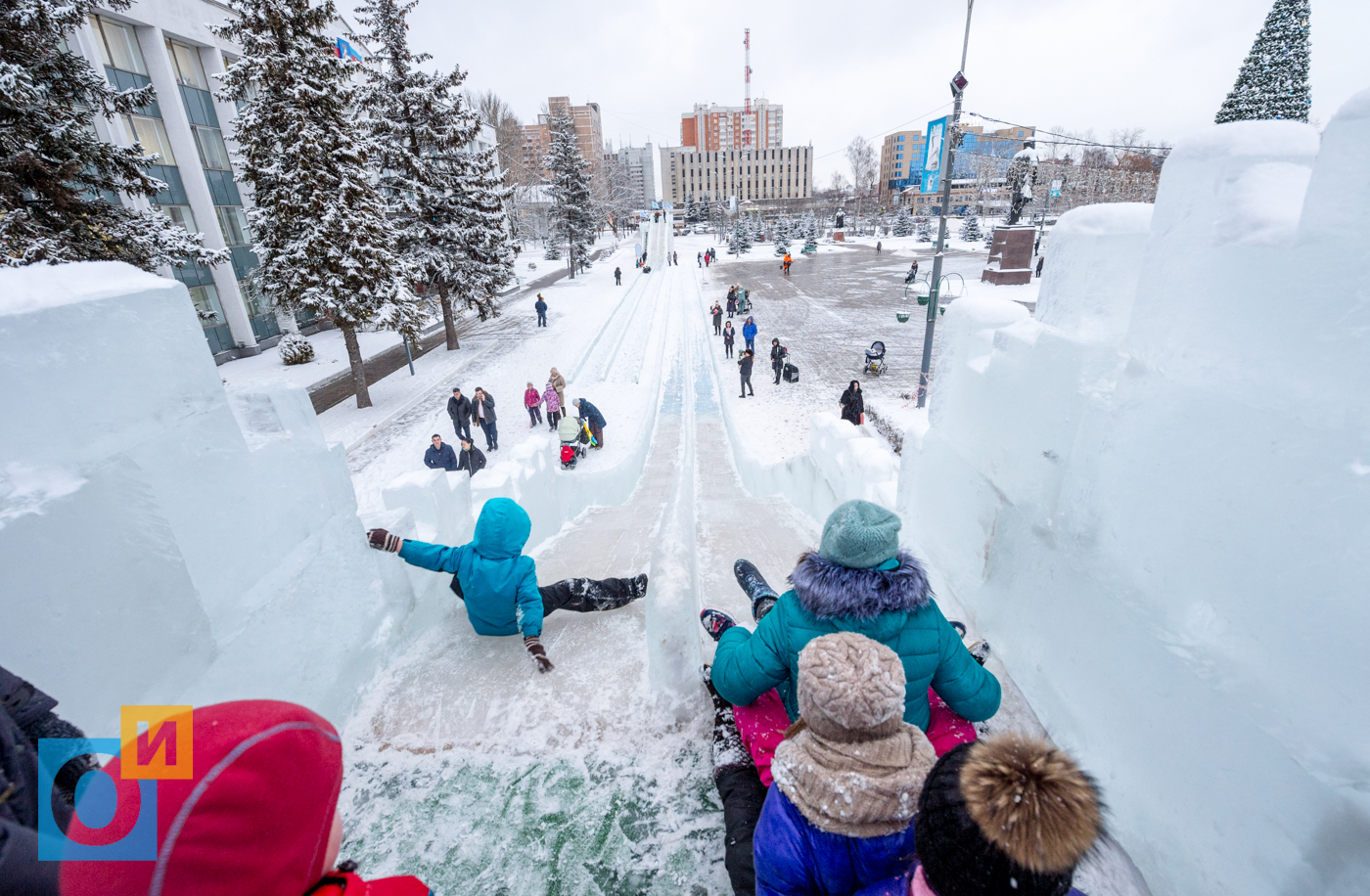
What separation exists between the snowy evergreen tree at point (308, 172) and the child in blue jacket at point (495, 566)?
13285 millimetres

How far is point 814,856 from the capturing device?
1.45 metres

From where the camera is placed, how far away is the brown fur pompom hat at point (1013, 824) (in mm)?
993

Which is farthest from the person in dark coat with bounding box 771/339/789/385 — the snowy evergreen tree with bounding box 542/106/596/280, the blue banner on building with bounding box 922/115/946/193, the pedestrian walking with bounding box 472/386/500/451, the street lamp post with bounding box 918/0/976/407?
the snowy evergreen tree with bounding box 542/106/596/280

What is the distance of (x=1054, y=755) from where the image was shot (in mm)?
1062

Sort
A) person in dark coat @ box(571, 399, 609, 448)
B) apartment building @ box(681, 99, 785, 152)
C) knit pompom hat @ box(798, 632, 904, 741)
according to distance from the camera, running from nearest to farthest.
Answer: knit pompom hat @ box(798, 632, 904, 741), person in dark coat @ box(571, 399, 609, 448), apartment building @ box(681, 99, 785, 152)

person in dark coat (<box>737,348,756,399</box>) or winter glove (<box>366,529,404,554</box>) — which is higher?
winter glove (<box>366,529,404,554</box>)

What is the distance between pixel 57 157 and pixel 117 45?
42.2ft

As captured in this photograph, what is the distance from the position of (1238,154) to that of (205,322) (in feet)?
80.7

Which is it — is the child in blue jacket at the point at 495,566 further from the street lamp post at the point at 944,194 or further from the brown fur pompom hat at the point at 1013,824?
the street lamp post at the point at 944,194

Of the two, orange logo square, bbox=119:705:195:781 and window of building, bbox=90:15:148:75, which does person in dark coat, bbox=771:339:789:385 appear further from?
window of building, bbox=90:15:148:75

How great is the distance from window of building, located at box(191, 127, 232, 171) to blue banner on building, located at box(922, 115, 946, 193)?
74.5ft

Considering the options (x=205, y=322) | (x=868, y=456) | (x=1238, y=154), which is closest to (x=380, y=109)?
(x=205, y=322)

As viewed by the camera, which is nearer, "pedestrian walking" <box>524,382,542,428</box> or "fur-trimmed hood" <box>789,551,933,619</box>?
"fur-trimmed hood" <box>789,551,933,619</box>

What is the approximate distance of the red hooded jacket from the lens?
2.77ft
